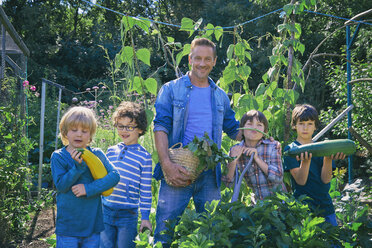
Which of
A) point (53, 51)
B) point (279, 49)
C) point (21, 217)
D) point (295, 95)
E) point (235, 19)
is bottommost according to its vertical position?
point (21, 217)

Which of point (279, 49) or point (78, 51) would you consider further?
point (78, 51)

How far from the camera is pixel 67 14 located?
65.4 feet

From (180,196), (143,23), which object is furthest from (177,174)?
(143,23)

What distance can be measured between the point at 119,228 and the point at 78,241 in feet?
0.99

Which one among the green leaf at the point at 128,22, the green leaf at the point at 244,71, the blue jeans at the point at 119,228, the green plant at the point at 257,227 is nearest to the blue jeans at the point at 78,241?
the blue jeans at the point at 119,228

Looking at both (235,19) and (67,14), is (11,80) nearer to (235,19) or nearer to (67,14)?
(235,19)

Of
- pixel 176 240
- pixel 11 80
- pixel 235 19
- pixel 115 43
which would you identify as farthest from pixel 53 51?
pixel 176 240

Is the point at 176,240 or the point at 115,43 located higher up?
the point at 115,43

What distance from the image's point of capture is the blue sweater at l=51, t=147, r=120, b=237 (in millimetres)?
2250

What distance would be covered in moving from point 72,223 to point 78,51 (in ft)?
49.4

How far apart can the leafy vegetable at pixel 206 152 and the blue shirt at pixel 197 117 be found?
0.93ft

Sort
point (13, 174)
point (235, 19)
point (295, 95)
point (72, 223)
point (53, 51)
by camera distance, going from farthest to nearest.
→ point (53, 51) → point (235, 19) → point (13, 174) → point (295, 95) → point (72, 223)

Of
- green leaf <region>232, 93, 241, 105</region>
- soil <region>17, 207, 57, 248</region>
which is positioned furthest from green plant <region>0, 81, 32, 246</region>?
green leaf <region>232, 93, 241, 105</region>

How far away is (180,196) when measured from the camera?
2607 millimetres
